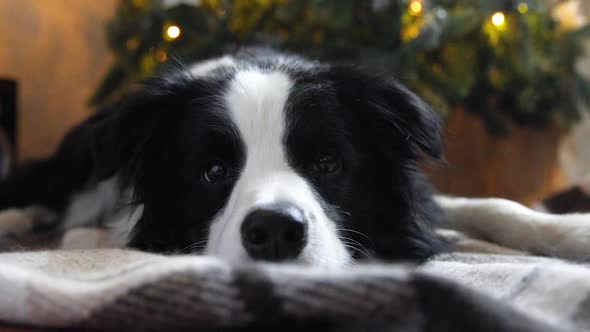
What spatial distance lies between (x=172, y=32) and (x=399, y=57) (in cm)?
116

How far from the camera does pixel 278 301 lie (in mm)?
795

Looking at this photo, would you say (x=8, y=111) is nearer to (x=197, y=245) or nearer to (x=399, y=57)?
(x=399, y=57)

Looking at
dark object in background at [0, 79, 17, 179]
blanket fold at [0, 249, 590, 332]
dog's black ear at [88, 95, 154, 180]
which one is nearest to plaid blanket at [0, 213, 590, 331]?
blanket fold at [0, 249, 590, 332]

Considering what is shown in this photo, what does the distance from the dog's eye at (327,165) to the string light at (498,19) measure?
1.51m

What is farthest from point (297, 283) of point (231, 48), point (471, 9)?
point (471, 9)

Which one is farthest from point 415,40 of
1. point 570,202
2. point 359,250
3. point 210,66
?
point 359,250

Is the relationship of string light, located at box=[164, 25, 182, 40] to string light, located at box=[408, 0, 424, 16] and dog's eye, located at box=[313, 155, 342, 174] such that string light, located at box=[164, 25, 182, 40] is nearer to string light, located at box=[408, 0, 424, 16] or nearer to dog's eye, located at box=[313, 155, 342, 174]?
string light, located at box=[408, 0, 424, 16]

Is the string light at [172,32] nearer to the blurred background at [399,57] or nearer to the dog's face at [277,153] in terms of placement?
the blurred background at [399,57]

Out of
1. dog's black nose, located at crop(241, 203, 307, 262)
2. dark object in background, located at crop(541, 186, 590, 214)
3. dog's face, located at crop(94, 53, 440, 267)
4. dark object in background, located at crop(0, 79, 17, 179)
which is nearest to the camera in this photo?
dog's black nose, located at crop(241, 203, 307, 262)

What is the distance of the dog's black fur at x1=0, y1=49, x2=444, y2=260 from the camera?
59.7 inches

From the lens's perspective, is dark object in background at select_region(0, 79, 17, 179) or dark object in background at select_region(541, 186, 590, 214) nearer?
dark object in background at select_region(541, 186, 590, 214)

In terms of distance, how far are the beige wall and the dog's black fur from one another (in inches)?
107

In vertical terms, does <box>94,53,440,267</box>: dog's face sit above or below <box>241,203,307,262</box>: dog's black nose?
above

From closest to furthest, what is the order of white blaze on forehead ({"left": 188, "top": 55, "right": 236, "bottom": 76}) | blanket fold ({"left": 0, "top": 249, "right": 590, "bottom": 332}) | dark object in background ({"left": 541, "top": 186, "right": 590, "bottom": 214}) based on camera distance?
blanket fold ({"left": 0, "top": 249, "right": 590, "bottom": 332}), white blaze on forehead ({"left": 188, "top": 55, "right": 236, "bottom": 76}), dark object in background ({"left": 541, "top": 186, "right": 590, "bottom": 214})
